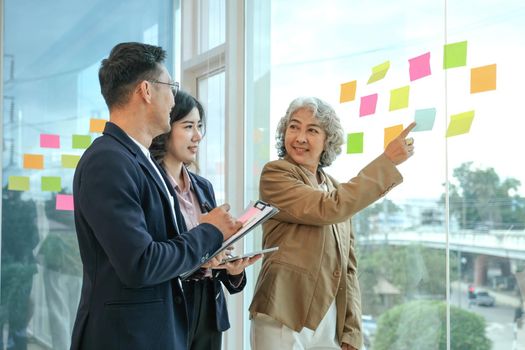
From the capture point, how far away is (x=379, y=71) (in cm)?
233

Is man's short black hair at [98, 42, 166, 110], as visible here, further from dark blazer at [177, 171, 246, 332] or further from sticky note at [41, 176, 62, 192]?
sticky note at [41, 176, 62, 192]

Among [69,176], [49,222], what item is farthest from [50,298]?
[69,176]

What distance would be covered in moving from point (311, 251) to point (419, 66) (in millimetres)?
743

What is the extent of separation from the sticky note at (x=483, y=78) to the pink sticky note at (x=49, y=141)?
9.30 ft

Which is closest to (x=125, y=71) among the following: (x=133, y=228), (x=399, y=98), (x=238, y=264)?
(x=133, y=228)

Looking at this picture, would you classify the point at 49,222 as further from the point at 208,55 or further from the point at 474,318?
the point at 474,318

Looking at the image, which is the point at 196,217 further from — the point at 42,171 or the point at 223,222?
the point at 42,171

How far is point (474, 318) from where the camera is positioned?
77.5 inches

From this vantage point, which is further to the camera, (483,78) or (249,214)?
(483,78)

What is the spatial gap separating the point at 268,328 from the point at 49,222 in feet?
8.06

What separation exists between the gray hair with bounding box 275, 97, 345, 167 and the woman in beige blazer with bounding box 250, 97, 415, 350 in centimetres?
1

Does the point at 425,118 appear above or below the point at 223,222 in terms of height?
above

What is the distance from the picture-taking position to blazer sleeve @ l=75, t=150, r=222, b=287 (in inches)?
57.4

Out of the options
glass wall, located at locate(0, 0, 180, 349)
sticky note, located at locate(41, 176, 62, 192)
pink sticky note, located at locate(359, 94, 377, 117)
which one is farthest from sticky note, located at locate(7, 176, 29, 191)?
pink sticky note, located at locate(359, 94, 377, 117)
